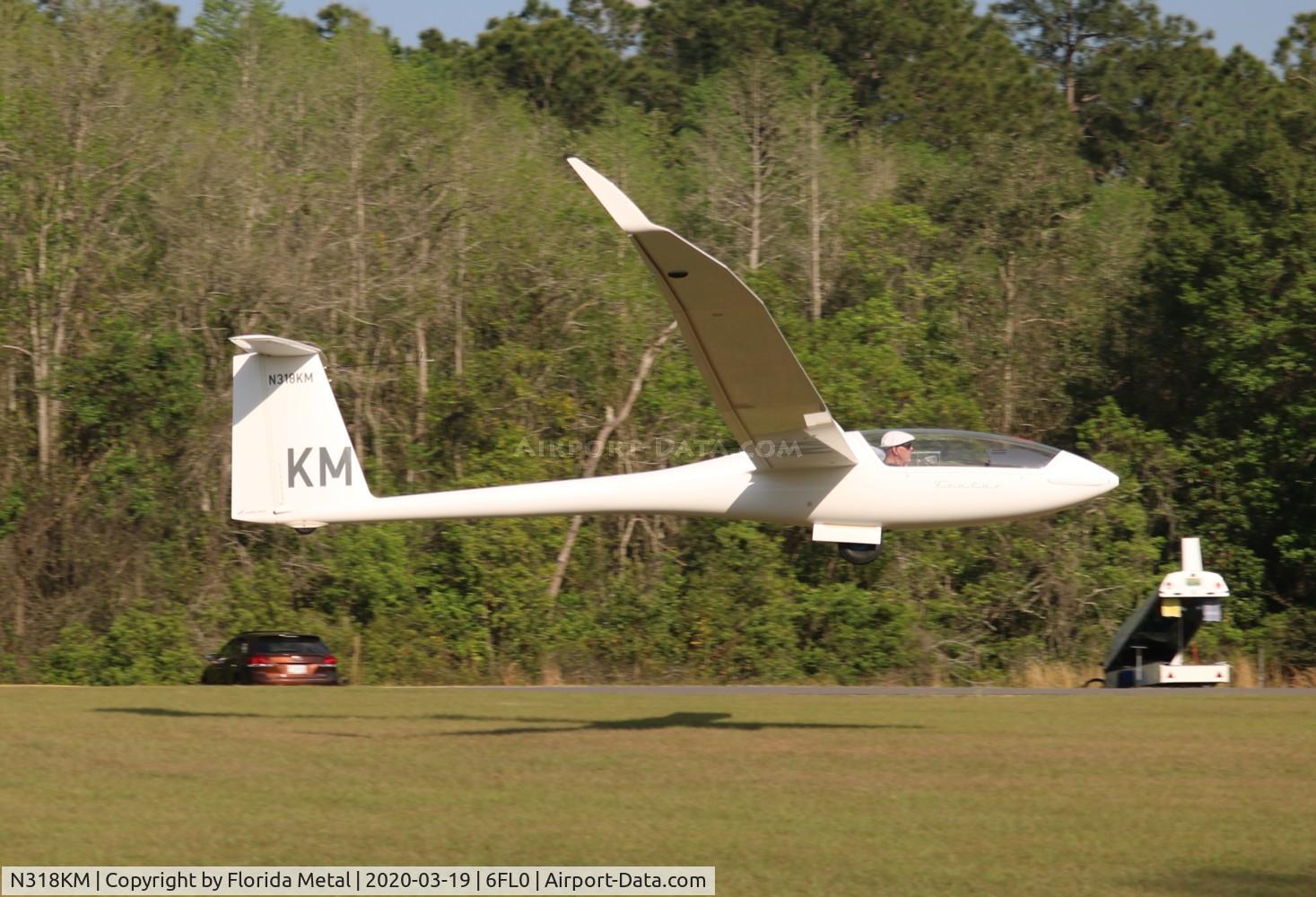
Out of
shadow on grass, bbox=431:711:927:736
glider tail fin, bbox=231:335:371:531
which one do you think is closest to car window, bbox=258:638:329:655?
shadow on grass, bbox=431:711:927:736

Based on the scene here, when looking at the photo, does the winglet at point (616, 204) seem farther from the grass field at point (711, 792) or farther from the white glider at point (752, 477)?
the grass field at point (711, 792)

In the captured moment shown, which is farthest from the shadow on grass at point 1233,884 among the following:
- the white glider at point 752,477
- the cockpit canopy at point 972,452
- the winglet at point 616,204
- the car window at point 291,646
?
the car window at point 291,646

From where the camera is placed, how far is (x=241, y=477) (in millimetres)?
16531

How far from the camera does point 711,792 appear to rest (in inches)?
480

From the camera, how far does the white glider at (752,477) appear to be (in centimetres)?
1530

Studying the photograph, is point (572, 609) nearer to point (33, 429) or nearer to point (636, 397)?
point (636, 397)

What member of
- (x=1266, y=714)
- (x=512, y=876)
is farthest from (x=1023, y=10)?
(x=512, y=876)

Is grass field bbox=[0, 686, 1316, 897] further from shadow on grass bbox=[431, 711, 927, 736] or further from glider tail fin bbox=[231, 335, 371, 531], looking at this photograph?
glider tail fin bbox=[231, 335, 371, 531]

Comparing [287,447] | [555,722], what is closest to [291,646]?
[555,722]

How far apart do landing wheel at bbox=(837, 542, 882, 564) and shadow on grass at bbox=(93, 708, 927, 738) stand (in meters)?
2.05

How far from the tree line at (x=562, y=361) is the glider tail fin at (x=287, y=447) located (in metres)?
15.2

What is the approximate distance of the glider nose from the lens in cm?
1532

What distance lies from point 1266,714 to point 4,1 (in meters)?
37.3

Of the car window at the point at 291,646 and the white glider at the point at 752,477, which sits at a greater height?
the white glider at the point at 752,477
